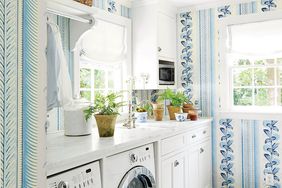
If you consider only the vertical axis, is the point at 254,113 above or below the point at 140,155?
above

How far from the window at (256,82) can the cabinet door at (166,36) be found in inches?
30.5

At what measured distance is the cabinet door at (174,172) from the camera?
8.05 ft

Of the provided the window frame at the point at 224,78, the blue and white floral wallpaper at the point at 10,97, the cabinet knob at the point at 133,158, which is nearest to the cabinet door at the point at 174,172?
the cabinet knob at the point at 133,158

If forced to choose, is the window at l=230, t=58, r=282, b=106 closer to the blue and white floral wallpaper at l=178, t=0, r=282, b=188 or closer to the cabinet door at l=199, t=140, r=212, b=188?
the blue and white floral wallpaper at l=178, t=0, r=282, b=188

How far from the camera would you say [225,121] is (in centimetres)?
343

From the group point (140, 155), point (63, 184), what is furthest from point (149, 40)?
point (63, 184)

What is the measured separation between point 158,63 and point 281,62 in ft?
4.60

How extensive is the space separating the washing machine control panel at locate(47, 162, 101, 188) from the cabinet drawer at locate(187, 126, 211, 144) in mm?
1459

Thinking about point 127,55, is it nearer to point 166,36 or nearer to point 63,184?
point 166,36

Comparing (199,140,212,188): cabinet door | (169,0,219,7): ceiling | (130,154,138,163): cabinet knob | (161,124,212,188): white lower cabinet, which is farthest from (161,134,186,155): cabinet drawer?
(169,0,219,7): ceiling

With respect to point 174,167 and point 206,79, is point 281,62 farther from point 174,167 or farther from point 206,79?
point 174,167

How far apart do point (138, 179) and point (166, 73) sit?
160cm

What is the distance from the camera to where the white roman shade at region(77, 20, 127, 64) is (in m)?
2.77

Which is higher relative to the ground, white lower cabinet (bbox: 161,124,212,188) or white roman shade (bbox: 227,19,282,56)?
white roman shade (bbox: 227,19,282,56)
